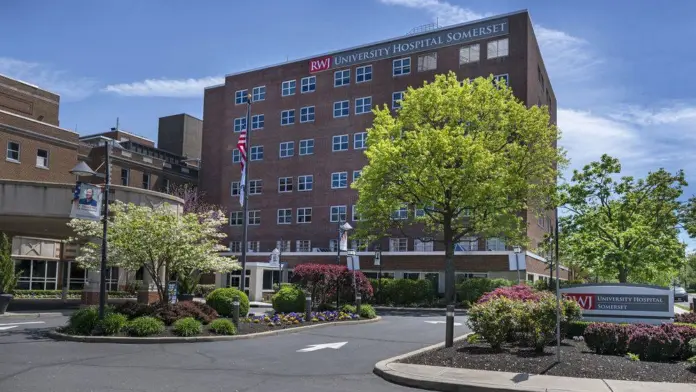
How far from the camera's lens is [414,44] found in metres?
55.8

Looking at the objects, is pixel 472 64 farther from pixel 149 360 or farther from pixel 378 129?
pixel 149 360

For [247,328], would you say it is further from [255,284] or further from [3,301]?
[255,284]

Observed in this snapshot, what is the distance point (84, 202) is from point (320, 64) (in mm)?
45312

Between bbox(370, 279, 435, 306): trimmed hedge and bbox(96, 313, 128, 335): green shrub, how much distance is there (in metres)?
26.7

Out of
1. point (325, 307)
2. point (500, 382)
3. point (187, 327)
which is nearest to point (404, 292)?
point (325, 307)

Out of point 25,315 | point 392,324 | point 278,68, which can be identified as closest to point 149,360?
point 392,324

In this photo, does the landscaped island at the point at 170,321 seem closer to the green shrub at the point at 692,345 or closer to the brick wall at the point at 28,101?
the green shrub at the point at 692,345

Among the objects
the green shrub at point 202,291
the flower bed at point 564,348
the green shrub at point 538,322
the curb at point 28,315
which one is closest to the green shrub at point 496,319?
the flower bed at point 564,348

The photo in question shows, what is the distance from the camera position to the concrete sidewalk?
33.0 feet

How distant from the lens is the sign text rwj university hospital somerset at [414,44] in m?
52.2

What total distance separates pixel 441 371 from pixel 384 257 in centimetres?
4156

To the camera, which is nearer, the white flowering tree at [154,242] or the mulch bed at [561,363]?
the mulch bed at [561,363]

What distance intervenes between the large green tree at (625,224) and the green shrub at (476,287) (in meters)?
9.72

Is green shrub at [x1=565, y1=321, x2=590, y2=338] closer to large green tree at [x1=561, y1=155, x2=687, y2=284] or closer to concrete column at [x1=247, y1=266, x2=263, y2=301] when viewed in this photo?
large green tree at [x1=561, y1=155, x2=687, y2=284]
